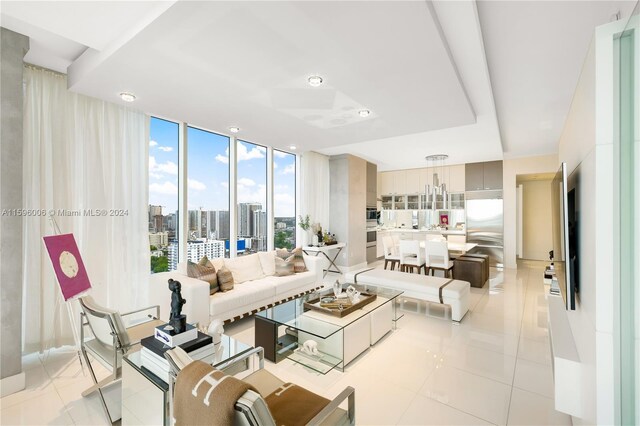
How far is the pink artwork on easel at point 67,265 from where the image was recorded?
2.30 m

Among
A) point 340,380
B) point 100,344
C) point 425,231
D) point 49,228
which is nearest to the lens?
point 100,344

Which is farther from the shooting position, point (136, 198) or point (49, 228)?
point (136, 198)

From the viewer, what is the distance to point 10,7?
1.95 meters

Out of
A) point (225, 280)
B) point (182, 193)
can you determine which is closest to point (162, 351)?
point (225, 280)

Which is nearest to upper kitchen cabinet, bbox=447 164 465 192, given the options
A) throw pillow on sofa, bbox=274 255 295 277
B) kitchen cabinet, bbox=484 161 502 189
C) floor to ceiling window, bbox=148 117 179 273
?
kitchen cabinet, bbox=484 161 502 189

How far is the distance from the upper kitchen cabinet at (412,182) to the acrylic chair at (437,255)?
381cm

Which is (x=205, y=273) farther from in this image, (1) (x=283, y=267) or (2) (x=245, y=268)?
(1) (x=283, y=267)

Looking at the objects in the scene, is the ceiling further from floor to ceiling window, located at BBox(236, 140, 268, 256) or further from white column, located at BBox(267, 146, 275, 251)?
white column, located at BBox(267, 146, 275, 251)

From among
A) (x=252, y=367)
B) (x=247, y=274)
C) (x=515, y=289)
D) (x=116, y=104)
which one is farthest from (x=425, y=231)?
(x=116, y=104)

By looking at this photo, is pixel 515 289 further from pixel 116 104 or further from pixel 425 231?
pixel 116 104

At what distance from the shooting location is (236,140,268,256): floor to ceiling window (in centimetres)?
508

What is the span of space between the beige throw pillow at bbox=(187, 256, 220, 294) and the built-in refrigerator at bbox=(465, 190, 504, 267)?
672 cm

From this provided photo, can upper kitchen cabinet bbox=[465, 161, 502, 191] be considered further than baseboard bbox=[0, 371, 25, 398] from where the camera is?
Yes

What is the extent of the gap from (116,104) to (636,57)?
4.39 metres
